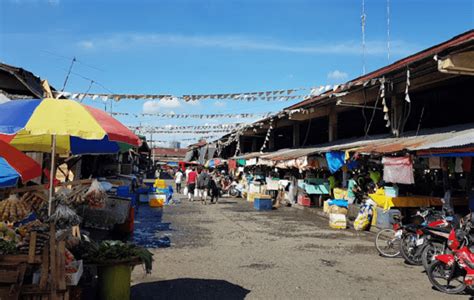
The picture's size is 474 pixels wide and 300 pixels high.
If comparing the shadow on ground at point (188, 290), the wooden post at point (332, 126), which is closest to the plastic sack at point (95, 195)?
the shadow on ground at point (188, 290)

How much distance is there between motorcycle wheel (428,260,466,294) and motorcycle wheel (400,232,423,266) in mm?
1389

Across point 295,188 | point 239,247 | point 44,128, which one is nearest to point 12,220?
point 44,128

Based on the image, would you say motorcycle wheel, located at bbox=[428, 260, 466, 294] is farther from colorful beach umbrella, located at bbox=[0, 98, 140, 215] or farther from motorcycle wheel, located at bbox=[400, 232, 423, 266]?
colorful beach umbrella, located at bbox=[0, 98, 140, 215]

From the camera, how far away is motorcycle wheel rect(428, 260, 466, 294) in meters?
6.92

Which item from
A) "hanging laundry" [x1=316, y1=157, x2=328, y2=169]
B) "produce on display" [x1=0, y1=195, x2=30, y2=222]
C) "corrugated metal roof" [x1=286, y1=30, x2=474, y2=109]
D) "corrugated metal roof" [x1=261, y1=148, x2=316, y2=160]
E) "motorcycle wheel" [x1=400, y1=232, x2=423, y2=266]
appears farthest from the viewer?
"corrugated metal roof" [x1=261, y1=148, x2=316, y2=160]

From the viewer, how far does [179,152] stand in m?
89.4

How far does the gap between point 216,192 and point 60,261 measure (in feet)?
60.8

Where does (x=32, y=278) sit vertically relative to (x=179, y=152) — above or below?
below

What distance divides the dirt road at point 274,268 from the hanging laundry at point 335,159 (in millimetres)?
2229

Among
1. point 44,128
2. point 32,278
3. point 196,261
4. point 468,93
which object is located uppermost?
point 468,93

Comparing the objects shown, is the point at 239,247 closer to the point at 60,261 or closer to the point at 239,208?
the point at 60,261

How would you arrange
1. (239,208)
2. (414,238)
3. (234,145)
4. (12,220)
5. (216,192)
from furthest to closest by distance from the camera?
1. (234,145)
2. (216,192)
3. (239,208)
4. (414,238)
5. (12,220)

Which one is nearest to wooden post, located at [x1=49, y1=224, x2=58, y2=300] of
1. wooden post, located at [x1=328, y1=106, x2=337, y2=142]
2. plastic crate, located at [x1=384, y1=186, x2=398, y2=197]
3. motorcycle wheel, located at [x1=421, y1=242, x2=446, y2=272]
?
motorcycle wheel, located at [x1=421, y1=242, x2=446, y2=272]

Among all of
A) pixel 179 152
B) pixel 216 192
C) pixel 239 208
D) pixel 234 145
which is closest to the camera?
pixel 239 208
